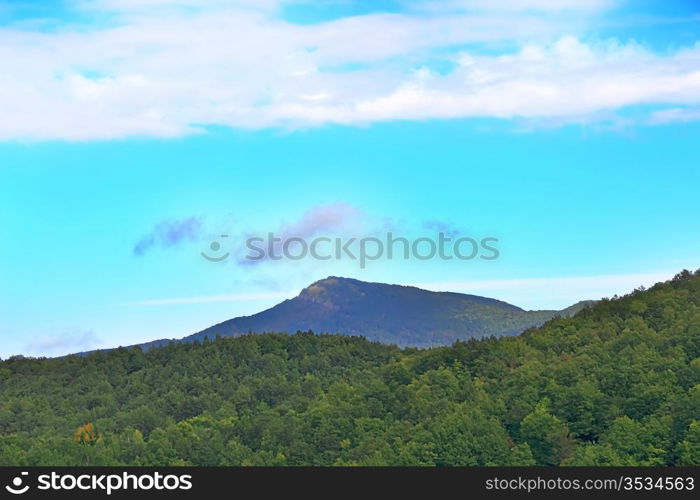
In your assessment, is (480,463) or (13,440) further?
(13,440)

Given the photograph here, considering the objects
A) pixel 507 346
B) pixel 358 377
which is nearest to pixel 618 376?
pixel 507 346

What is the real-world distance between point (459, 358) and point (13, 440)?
184 feet

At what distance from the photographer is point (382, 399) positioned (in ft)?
446

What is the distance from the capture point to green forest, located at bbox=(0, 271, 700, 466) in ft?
358

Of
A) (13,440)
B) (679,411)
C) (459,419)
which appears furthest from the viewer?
(13,440)

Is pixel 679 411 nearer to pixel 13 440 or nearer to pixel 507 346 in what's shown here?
pixel 507 346

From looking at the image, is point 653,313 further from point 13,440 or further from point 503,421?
point 13,440

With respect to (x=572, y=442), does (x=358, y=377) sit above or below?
above

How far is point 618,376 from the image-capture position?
4604 inches

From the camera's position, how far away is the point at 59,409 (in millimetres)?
164000

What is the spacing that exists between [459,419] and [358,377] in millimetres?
48152

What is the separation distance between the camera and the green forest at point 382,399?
358 ft
